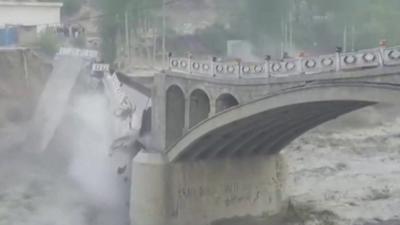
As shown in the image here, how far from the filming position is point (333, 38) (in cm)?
7625

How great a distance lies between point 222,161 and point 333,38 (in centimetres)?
4549

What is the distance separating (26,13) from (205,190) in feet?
123

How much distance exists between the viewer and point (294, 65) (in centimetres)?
2505

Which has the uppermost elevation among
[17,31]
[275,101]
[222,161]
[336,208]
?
[17,31]

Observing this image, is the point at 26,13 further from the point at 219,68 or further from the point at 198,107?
the point at 219,68

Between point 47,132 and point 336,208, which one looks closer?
point 336,208

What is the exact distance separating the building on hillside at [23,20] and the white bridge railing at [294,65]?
102 ft

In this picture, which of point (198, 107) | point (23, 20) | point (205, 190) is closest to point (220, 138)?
point (198, 107)

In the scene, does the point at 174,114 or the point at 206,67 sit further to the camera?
the point at 174,114

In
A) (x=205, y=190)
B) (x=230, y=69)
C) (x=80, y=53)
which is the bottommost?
(x=205, y=190)

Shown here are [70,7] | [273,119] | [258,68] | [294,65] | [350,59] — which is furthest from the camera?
[70,7]

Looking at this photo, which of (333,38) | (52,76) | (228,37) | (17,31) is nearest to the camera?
(52,76)

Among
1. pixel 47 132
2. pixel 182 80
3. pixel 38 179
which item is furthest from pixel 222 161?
pixel 47 132

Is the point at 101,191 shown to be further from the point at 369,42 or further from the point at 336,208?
the point at 369,42
